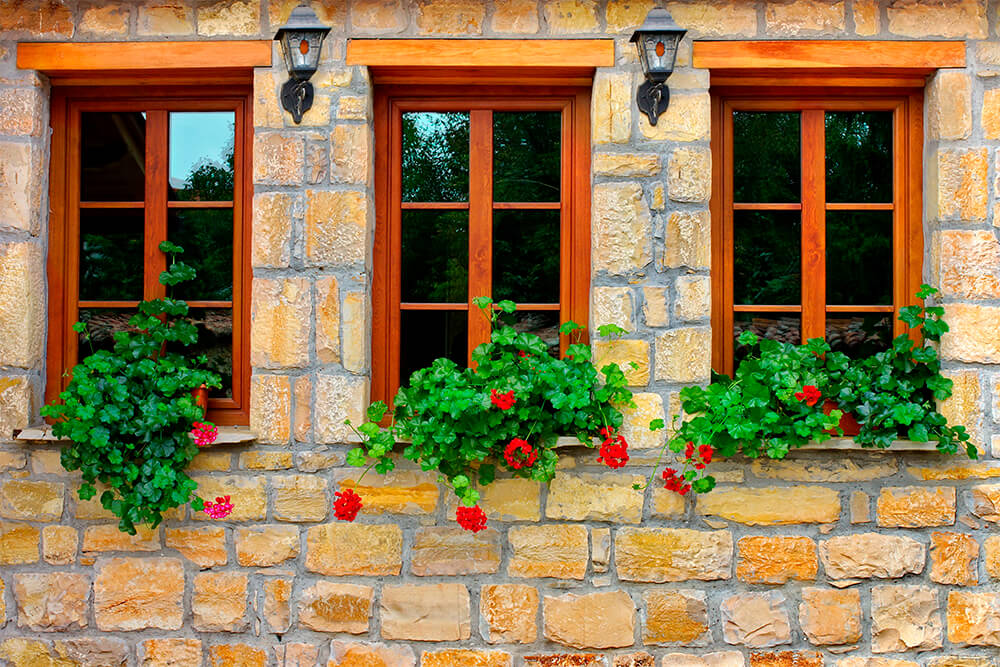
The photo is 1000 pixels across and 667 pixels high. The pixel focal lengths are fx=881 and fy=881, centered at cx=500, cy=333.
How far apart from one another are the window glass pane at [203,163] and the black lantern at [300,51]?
15.5 inches

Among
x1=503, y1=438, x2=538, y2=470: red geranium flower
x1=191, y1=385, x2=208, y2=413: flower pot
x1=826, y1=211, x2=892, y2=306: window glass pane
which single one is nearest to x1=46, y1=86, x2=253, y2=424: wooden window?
x1=191, y1=385, x2=208, y2=413: flower pot

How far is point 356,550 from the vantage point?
137 inches

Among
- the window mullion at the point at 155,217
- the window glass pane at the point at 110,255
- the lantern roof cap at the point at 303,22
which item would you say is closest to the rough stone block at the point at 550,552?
the window mullion at the point at 155,217

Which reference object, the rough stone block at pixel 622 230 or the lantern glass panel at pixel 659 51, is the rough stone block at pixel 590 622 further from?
the lantern glass panel at pixel 659 51

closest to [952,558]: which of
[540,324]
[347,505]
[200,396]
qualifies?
[540,324]

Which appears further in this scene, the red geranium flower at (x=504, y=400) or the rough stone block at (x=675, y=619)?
the rough stone block at (x=675, y=619)

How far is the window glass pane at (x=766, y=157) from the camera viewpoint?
372 cm

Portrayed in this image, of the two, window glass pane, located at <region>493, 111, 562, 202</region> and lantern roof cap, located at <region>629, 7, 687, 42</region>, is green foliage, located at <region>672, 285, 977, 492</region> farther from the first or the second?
lantern roof cap, located at <region>629, 7, 687, 42</region>

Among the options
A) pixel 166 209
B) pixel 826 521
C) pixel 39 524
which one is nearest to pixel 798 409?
pixel 826 521

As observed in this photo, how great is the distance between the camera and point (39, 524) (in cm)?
353

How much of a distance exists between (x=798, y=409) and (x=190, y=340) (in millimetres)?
2396

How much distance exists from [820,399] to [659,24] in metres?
1.57

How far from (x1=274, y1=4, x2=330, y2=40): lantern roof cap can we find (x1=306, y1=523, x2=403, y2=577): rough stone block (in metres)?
1.94

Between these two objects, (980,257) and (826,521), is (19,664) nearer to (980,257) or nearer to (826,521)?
(826,521)
